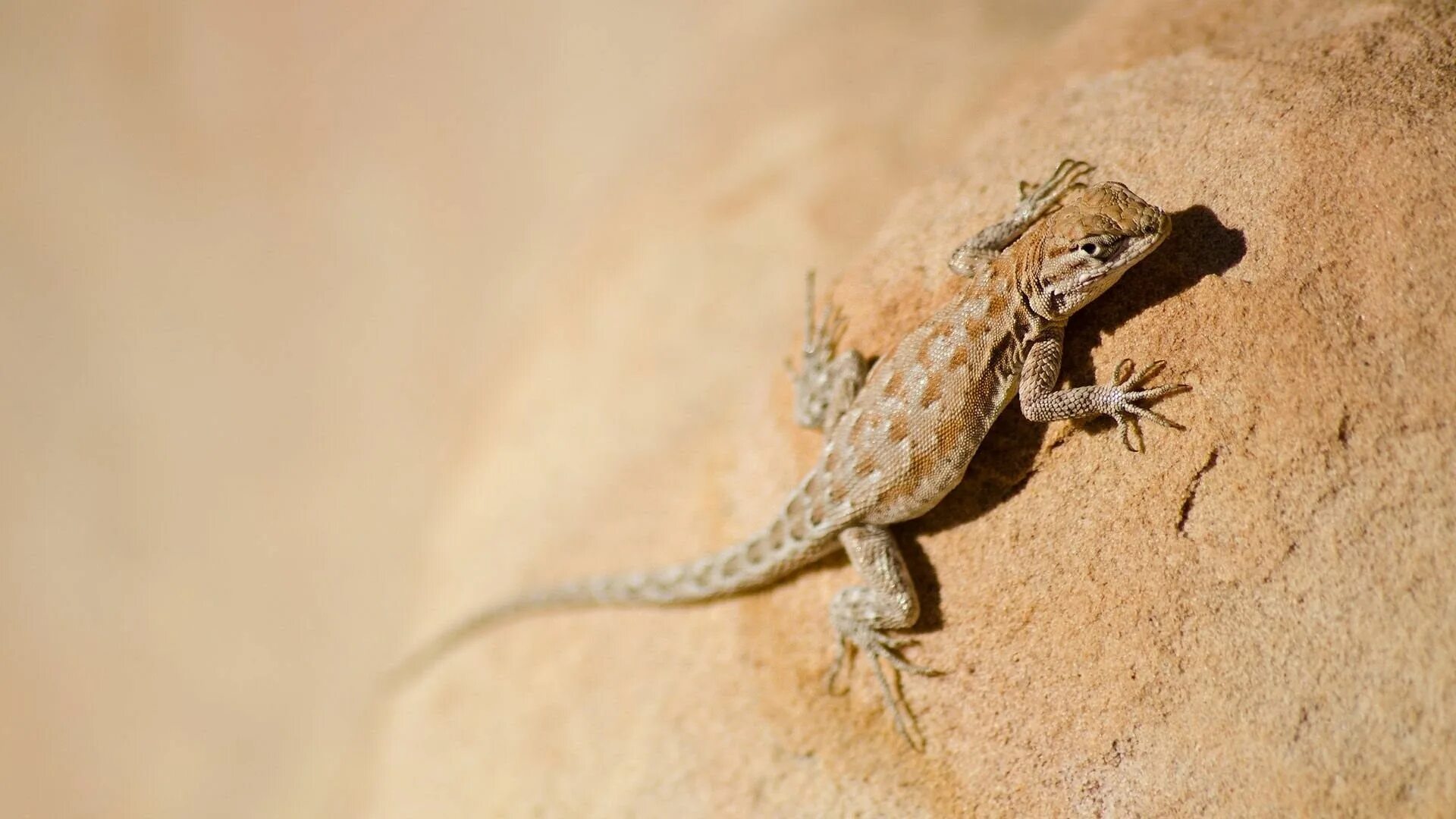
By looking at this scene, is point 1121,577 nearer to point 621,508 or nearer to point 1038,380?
point 1038,380

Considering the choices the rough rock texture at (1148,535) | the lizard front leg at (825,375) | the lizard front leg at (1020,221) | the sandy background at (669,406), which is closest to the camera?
the rough rock texture at (1148,535)

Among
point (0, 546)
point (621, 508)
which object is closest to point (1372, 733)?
point (621, 508)

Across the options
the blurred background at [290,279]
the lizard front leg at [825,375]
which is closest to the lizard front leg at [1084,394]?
the lizard front leg at [825,375]

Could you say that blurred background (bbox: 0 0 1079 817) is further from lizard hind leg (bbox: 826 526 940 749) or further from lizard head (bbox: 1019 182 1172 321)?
lizard hind leg (bbox: 826 526 940 749)

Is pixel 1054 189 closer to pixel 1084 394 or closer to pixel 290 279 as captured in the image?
pixel 1084 394

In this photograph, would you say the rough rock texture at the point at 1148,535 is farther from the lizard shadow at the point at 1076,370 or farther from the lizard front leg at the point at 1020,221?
the lizard front leg at the point at 1020,221

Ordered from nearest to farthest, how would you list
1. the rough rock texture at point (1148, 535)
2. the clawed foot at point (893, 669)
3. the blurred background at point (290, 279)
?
1. the rough rock texture at point (1148, 535)
2. the clawed foot at point (893, 669)
3. the blurred background at point (290, 279)
